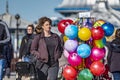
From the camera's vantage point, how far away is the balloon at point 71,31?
9.80m

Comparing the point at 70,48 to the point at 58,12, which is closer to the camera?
the point at 70,48

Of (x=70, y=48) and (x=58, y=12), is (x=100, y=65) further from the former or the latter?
(x=58, y=12)

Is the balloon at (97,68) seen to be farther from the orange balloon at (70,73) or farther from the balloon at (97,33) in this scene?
the balloon at (97,33)

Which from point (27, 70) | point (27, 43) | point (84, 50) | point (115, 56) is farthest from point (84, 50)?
point (27, 43)

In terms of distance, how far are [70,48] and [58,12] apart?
3562 inches

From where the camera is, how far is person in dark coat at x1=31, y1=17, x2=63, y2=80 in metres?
8.94

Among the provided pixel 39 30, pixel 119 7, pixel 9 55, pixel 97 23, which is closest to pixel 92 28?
pixel 97 23

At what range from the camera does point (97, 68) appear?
9617 millimetres

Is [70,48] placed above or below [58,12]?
above

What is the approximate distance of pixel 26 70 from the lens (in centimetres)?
948

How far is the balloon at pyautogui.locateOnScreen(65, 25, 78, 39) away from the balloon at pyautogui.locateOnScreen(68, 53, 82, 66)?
36 centimetres

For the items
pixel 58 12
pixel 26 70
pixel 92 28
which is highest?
pixel 92 28

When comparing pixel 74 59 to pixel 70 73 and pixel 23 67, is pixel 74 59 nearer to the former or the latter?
pixel 70 73

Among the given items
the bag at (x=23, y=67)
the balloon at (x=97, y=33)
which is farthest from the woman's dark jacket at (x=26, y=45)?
the balloon at (x=97, y=33)
